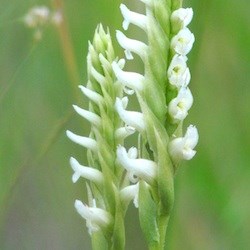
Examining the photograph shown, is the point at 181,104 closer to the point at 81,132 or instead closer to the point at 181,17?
the point at 181,17

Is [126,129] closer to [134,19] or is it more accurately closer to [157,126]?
[157,126]

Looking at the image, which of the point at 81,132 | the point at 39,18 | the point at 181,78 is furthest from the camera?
the point at 81,132

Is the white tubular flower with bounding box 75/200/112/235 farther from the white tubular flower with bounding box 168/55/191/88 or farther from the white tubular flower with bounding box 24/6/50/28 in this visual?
the white tubular flower with bounding box 24/6/50/28

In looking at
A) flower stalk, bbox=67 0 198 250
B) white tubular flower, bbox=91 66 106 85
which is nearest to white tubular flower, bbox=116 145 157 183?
flower stalk, bbox=67 0 198 250

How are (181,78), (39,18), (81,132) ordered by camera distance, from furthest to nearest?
(81,132) → (39,18) → (181,78)

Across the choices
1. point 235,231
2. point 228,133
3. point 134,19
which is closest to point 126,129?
point 134,19

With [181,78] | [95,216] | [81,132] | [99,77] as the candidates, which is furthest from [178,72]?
[81,132]
